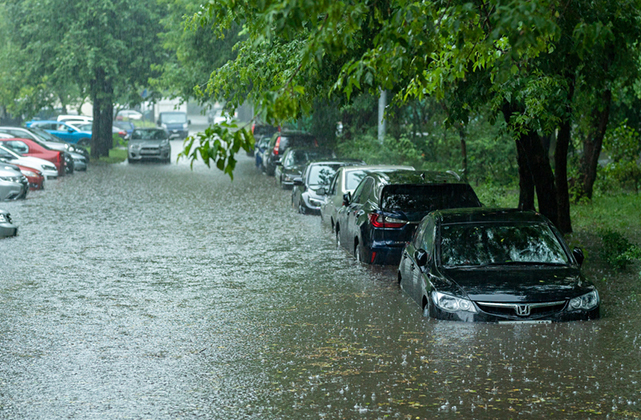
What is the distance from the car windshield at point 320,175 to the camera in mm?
22844

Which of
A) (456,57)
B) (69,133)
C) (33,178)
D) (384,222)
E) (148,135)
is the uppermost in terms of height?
(456,57)

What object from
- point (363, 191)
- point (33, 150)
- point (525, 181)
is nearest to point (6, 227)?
point (363, 191)

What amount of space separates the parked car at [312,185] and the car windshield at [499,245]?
1125cm

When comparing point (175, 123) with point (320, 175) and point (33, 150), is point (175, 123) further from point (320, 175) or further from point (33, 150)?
point (320, 175)

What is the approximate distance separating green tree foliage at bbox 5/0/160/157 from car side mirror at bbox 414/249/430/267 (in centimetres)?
3414


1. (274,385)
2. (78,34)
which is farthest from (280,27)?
(78,34)

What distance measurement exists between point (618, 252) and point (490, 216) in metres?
4.25

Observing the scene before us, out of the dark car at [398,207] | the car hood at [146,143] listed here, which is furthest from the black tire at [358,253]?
the car hood at [146,143]

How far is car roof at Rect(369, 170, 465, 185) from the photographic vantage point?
14492 millimetres

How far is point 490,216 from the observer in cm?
1096

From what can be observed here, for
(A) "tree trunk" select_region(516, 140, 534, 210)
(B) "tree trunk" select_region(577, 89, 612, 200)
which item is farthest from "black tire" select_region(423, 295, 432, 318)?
(B) "tree trunk" select_region(577, 89, 612, 200)

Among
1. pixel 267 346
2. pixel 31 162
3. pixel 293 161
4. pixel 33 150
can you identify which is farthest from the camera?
pixel 33 150

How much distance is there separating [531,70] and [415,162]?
1941 centimetres

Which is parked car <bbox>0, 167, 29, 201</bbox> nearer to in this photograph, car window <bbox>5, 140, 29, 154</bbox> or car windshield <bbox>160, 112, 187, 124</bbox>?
car window <bbox>5, 140, 29, 154</bbox>
